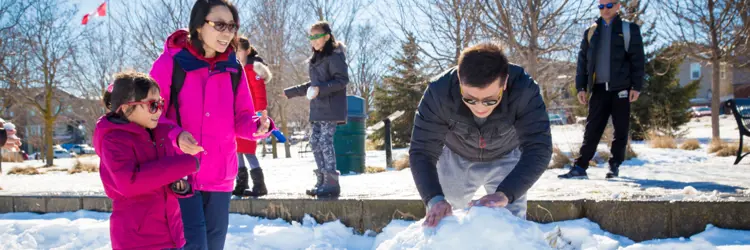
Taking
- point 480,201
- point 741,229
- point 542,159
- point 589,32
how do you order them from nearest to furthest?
point 480,201, point 542,159, point 741,229, point 589,32

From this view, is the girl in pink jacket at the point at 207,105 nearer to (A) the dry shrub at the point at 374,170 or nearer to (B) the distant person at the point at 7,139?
(B) the distant person at the point at 7,139

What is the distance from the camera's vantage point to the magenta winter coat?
2.17 meters

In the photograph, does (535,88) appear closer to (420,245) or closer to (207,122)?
(420,245)

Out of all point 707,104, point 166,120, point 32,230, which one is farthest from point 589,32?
point 707,104

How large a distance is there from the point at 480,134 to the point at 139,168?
1594 millimetres

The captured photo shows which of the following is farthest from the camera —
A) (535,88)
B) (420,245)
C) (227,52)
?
(227,52)

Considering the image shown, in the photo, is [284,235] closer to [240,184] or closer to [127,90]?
[240,184]

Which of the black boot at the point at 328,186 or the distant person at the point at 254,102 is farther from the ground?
the distant person at the point at 254,102

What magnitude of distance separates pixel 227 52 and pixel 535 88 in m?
1.55

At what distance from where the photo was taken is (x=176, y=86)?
2516 millimetres

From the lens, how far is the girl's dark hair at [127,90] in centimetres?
226

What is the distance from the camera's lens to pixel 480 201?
78.2 inches

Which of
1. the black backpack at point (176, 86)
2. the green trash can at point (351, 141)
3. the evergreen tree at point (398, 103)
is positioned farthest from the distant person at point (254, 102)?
the evergreen tree at point (398, 103)

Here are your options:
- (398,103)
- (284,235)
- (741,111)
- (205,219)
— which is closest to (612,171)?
(741,111)
